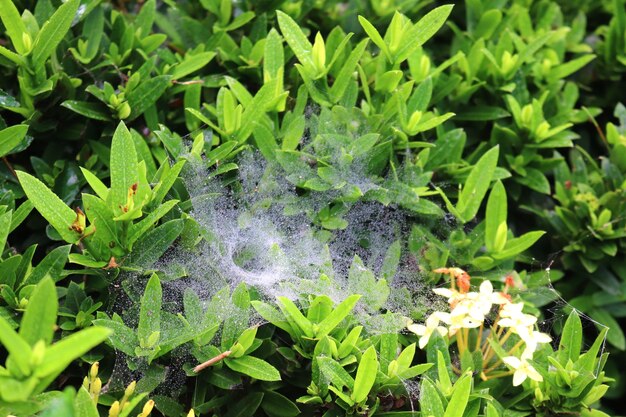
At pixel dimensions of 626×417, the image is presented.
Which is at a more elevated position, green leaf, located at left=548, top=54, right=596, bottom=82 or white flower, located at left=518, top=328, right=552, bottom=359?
green leaf, located at left=548, top=54, right=596, bottom=82

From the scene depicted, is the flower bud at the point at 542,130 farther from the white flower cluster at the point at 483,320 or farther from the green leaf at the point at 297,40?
the green leaf at the point at 297,40

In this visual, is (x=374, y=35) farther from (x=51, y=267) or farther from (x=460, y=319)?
(x=51, y=267)

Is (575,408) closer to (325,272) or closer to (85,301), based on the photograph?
(325,272)

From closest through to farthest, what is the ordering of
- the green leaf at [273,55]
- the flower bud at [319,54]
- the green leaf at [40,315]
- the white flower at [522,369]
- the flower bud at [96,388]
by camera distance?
1. the green leaf at [40,315]
2. the flower bud at [96,388]
3. the white flower at [522,369]
4. the flower bud at [319,54]
5. the green leaf at [273,55]

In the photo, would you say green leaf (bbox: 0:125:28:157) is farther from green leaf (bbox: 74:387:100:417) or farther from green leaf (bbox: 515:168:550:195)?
green leaf (bbox: 515:168:550:195)

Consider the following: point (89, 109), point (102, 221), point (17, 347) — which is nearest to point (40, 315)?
point (17, 347)

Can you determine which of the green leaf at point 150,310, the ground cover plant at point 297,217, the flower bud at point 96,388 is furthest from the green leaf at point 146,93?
the flower bud at point 96,388

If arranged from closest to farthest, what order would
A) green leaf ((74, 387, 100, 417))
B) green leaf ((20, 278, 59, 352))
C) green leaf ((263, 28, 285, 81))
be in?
green leaf ((20, 278, 59, 352))
green leaf ((74, 387, 100, 417))
green leaf ((263, 28, 285, 81))

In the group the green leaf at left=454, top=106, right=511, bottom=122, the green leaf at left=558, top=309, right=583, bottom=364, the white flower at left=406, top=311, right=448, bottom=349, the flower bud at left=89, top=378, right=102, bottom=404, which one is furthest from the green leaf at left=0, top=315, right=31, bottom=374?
the green leaf at left=454, top=106, right=511, bottom=122
